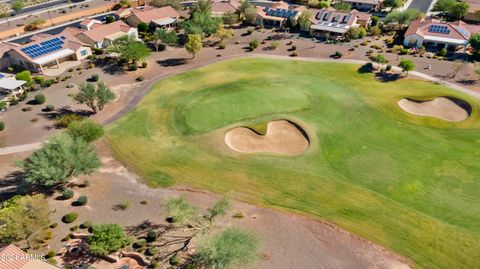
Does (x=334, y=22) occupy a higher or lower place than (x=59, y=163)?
higher

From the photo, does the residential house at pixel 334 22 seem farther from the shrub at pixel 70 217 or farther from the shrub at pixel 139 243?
the shrub at pixel 70 217

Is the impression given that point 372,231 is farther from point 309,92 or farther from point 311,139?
point 309,92

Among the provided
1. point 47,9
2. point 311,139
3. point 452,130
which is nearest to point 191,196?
point 311,139

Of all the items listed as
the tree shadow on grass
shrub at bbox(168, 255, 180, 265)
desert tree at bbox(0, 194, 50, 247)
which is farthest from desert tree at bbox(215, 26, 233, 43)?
shrub at bbox(168, 255, 180, 265)

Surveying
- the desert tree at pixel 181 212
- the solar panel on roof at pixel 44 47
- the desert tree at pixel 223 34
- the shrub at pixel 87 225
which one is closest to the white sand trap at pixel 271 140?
the desert tree at pixel 181 212

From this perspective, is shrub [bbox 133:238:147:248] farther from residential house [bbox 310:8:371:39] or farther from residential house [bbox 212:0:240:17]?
residential house [bbox 212:0:240:17]

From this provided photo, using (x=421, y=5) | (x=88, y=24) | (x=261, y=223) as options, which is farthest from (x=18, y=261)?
(x=421, y=5)

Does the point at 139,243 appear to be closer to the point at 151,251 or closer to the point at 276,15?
the point at 151,251
